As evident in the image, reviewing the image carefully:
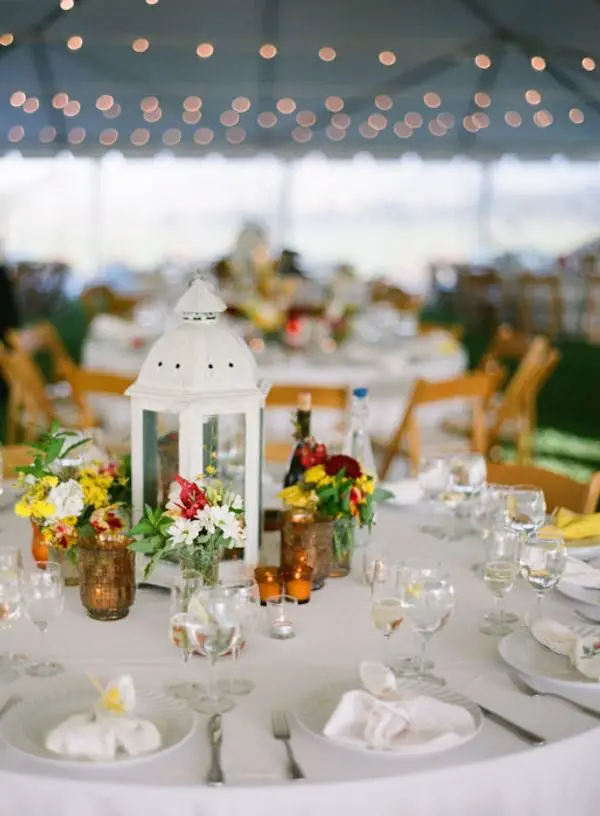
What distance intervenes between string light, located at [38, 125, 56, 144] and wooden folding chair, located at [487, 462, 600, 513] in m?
11.9

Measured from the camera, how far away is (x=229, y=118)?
13852 millimetres

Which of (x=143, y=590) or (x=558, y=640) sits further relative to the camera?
(x=143, y=590)

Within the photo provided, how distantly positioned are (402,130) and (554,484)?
12754 millimetres

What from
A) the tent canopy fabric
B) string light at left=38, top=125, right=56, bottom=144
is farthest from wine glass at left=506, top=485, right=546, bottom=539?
string light at left=38, top=125, right=56, bottom=144

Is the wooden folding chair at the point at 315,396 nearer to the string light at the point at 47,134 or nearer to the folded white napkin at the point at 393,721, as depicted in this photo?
the folded white napkin at the point at 393,721

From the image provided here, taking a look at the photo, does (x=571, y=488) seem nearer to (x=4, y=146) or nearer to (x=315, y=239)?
(x=4, y=146)

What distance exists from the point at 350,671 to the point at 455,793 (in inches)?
14.0

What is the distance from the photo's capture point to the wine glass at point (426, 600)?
1717 millimetres

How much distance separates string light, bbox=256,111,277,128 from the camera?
1345 centimetres

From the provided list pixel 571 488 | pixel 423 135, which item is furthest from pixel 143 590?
pixel 423 135

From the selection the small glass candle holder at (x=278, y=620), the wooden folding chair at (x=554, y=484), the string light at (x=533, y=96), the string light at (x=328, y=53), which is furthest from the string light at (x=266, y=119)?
the small glass candle holder at (x=278, y=620)

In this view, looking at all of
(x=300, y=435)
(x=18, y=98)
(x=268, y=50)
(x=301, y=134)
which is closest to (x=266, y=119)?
(x=301, y=134)

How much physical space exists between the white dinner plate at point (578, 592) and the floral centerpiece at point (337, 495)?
41 centimetres

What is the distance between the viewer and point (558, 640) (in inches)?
73.2
